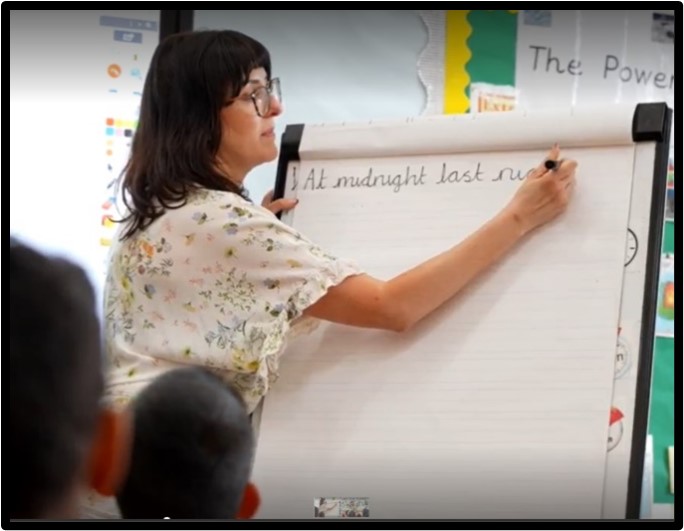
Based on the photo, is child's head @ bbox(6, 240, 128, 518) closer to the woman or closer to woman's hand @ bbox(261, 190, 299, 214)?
the woman

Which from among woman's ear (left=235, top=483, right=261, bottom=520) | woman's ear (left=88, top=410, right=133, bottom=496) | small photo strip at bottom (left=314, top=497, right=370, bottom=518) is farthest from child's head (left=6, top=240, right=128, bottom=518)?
small photo strip at bottom (left=314, top=497, right=370, bottom=518)

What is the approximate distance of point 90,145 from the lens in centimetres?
173

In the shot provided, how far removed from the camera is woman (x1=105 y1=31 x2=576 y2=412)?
130 centimetres

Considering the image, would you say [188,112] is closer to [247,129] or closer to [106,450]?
[247,129]

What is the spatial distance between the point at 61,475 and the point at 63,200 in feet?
3.74

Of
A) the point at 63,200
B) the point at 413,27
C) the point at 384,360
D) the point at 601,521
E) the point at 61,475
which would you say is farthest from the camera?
the point at 413,27

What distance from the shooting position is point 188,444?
92cm

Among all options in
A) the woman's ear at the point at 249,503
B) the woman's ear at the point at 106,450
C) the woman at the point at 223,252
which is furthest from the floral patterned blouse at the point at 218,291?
the woman's ear at the point at 106,450

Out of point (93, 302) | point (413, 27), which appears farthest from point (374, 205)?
point (93, 302)

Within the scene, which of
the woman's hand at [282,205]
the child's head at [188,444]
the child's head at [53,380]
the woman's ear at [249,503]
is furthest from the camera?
the woman's hand at [282,205]

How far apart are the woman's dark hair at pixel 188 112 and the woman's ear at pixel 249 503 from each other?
1.12 feet

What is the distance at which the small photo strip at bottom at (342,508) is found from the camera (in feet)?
4.36

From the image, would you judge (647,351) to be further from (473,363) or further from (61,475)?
(61,475)

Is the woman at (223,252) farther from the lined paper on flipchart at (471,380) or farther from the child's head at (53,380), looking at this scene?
the child's head at (53,380)
